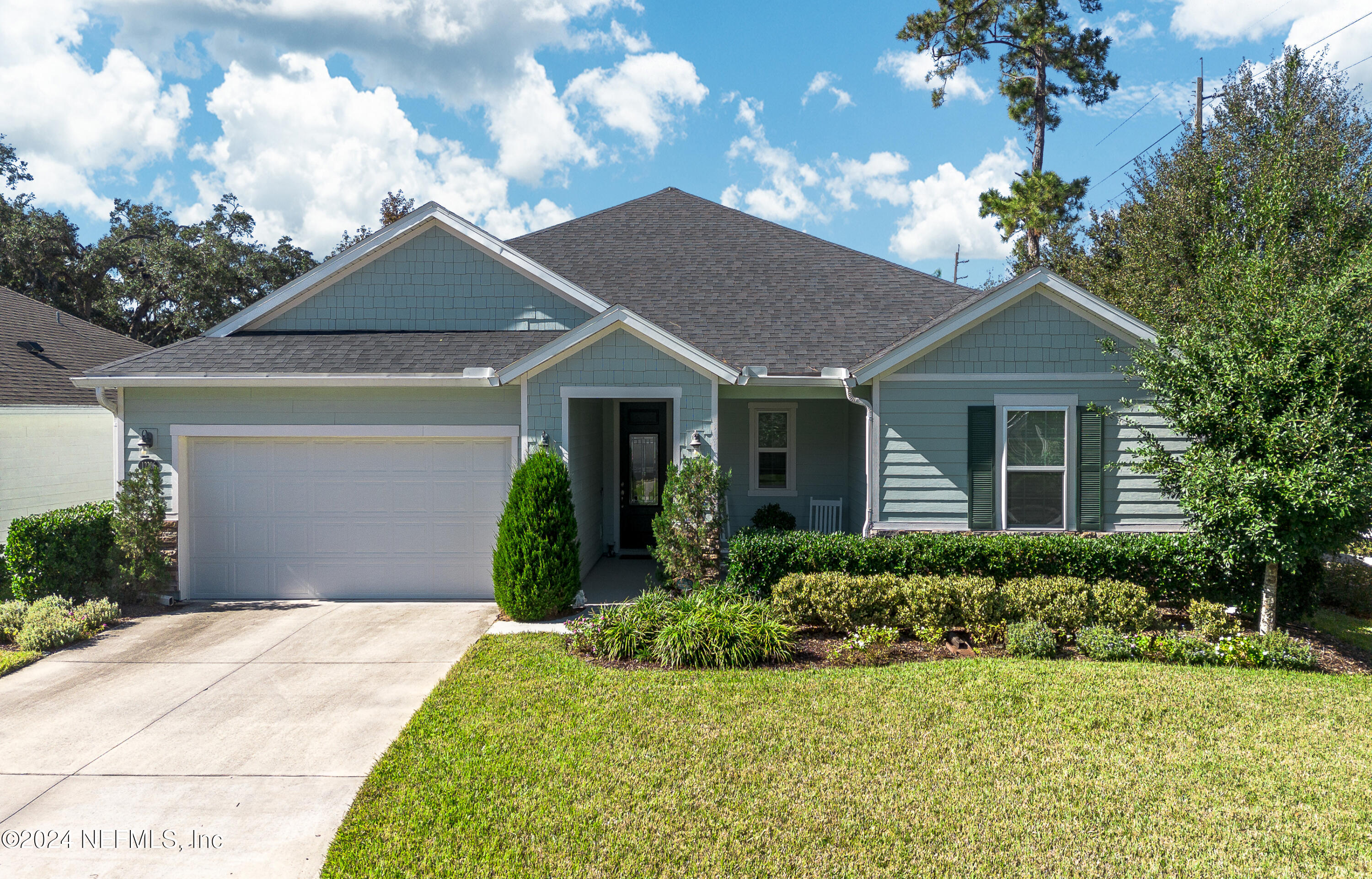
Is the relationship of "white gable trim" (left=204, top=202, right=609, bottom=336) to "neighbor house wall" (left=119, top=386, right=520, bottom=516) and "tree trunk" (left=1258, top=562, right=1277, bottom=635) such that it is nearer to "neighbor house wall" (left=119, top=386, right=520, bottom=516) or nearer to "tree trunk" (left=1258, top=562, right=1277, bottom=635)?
"neighbor house wall" (left=119, top=386, right=520, bottom=516)

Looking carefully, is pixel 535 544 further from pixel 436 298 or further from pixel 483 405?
pixel 436 298

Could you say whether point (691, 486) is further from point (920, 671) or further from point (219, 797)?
point (219, 797)

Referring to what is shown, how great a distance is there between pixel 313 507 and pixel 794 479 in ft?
23.6

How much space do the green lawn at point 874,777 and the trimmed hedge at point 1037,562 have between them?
1530 mm

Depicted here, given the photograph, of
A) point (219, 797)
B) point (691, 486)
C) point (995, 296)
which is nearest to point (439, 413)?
point (691, 486)

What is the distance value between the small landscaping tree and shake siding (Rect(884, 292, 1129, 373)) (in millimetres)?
3448

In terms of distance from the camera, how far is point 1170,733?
17.7ft

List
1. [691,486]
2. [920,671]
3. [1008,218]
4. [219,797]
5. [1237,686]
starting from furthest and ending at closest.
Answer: [1008,218], [691,486], [920,671], [1237,686], [219,797]

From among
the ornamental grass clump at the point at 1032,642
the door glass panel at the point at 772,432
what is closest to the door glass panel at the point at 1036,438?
the ornamental grass clump at the point at 1032,642

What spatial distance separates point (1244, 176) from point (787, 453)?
9.30 metres

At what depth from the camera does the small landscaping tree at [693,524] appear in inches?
344

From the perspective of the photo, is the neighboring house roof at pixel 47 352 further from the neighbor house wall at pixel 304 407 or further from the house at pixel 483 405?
the house at pixel 483 405

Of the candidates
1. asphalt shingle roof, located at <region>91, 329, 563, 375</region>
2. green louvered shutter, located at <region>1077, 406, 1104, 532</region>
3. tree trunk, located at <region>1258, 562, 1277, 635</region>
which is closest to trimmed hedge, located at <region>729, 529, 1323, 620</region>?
tree trunk, located at <region>1258, 562, 1277, 635</region>

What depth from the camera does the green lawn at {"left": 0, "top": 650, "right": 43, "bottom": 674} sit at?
7152 mm
